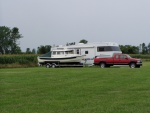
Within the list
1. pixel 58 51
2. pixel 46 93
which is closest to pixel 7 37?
pixel 58 51

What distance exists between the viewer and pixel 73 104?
9656mm

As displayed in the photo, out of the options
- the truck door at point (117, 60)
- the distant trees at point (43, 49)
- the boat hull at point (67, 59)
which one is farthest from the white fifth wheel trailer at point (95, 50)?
the distant trees at point (43, 49)

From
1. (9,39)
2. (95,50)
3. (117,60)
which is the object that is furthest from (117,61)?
(9,39)

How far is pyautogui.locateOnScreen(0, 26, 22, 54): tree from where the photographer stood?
106275mm

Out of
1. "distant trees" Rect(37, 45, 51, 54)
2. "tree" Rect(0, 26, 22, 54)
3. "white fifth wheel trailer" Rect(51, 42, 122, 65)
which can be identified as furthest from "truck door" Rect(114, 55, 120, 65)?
"tree" Rect(0, 26, 22, 54)

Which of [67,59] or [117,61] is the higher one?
[67,59]

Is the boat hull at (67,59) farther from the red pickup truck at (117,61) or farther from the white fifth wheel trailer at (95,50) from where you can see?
the red pickup truck at (117,61)

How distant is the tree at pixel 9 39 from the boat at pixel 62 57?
2542 inches

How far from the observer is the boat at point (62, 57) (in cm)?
4044

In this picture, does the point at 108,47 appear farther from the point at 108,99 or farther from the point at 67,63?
the point at 108,99

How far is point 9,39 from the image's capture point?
11000 centimetres

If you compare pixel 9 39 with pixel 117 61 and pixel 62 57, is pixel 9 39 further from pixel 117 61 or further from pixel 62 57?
pixel 117 61

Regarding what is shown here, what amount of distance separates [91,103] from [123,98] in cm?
138

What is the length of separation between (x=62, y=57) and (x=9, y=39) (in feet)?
236
